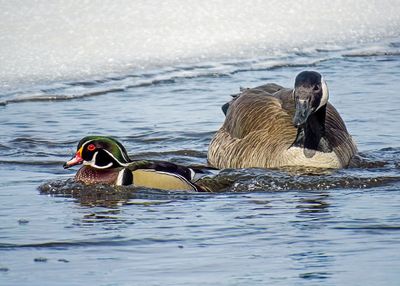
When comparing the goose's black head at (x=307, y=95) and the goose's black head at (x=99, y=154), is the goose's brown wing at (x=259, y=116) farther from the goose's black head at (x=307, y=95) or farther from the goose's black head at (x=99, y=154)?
the goose's black head at (x=99, y=154)

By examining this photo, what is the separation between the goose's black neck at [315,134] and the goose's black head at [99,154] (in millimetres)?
1941

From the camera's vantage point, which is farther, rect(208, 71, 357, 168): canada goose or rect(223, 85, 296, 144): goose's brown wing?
rect(223, 85, 296, 144): goose's brown wing

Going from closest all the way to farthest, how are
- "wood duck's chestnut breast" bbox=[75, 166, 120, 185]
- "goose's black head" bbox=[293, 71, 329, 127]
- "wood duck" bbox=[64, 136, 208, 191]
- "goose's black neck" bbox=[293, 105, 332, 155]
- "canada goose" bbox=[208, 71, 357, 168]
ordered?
"wood duck" bbox=[64, 136, 208, 191] → "wood duck's chestnut breast" bbox=[75, 166, 120, 185] → "goose's black head" bbox=[293, 71, 329, 127] → "canada goose" bbox=[208, 71, 357, 168] → "goose's black neck" bbox=[293, 105, 332, 155]

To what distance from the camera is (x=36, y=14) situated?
643 inches

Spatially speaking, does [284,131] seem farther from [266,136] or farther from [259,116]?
[259,116]

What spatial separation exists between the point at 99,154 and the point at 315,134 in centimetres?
221

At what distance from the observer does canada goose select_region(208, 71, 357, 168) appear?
1051 centimetres

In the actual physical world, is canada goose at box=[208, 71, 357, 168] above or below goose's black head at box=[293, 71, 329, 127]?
below

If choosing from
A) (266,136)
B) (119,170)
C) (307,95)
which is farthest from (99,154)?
(266,136)

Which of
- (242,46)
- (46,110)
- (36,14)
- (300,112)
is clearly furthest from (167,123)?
(36,14)

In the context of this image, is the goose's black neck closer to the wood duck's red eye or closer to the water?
the water

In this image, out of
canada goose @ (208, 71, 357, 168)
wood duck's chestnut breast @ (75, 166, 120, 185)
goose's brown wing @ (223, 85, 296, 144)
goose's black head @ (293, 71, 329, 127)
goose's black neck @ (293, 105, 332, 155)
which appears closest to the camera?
wood duck's chestnut breast @ (75, 166, 120, 185)

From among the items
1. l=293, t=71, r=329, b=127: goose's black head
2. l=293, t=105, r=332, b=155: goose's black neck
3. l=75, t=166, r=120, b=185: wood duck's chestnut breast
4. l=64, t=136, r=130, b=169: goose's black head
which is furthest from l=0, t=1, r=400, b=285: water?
l=293, t=71, r=329, b=127: goose's black head

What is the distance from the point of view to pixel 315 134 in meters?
10.8
